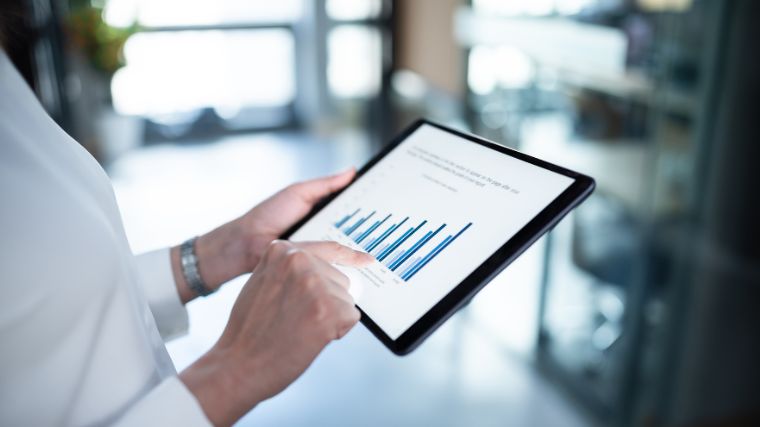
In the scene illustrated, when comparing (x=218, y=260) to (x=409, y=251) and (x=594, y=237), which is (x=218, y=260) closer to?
(x=409, y=251)

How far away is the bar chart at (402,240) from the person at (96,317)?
0.09m

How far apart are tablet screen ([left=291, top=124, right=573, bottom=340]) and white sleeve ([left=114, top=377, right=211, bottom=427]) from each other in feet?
0.69

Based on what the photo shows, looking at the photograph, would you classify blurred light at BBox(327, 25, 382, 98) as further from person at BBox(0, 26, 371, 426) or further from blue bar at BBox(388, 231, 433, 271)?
person at BBox(0, 26, 371, 426)

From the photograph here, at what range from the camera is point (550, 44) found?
7.14ft

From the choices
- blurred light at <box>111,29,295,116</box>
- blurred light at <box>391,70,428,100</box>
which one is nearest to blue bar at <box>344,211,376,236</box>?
blurred light at <box>391,70,428,100</box>

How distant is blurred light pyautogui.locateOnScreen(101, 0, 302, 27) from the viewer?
17.3 feet

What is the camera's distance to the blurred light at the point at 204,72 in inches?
214

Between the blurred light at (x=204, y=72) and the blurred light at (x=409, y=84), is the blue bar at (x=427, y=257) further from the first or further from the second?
the blurred light at (x=204, y=72)

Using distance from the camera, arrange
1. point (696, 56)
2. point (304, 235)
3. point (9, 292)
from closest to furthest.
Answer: point (9, 292) < point (304, 235) < point (696, 56)

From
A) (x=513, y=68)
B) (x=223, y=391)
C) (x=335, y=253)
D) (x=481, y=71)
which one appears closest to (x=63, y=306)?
(x=223, y=391)

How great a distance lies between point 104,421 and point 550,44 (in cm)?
195

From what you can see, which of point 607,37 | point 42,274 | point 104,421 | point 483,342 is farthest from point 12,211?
point 483,342

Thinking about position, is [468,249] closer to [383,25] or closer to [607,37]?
[607,37]

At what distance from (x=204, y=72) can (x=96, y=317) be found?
5398 millimetres
